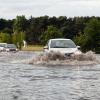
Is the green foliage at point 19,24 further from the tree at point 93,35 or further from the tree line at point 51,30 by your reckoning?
the tree at point 93,35

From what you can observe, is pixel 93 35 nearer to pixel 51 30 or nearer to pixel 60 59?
pixel 51 30

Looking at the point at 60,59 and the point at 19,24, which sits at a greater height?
the point at 19,24

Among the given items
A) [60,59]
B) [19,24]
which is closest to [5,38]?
[19,24]

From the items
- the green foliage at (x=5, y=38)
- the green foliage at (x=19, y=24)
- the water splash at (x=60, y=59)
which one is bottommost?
the water splash at (x=60, y=59)

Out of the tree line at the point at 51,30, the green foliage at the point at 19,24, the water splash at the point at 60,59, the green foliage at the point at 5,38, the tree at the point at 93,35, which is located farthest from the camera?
the green foliage at the point at 19,24

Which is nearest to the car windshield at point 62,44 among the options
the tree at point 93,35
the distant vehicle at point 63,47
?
the distant vehicle at point 63,47

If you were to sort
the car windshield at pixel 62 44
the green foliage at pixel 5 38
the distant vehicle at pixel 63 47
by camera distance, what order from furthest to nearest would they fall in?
the green foliage at pixel 5 38 < the car windshield at pixel 62 44 < the distant vehicle at pixel 63 47

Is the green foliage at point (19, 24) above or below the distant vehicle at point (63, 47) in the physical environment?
above

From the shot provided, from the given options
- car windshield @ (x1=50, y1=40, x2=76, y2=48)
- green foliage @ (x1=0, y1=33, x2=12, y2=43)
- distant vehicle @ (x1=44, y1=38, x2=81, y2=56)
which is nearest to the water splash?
distant vehicle @ (x1=44, y1=38, x2=81, y2=56)

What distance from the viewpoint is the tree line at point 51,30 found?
78.0 metres

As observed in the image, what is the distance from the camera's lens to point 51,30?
9562cm

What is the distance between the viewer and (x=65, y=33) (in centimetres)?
11544

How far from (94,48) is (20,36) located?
107 feet

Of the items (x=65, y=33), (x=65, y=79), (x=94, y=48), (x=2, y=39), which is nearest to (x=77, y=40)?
(x=94, y=48)
